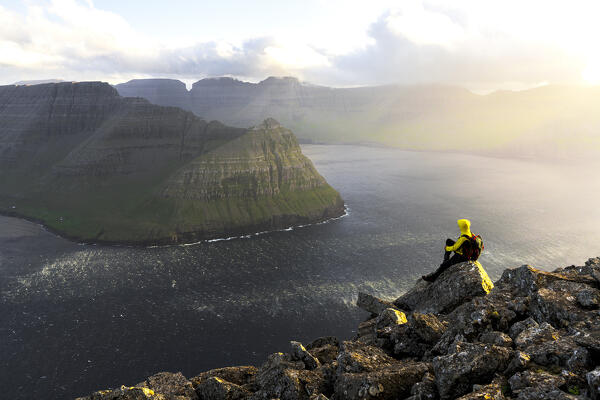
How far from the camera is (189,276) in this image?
117 meters

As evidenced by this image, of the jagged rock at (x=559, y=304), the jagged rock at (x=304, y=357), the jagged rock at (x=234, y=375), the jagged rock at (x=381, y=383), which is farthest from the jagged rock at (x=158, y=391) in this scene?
the jagged rock at (x=559, y=304)

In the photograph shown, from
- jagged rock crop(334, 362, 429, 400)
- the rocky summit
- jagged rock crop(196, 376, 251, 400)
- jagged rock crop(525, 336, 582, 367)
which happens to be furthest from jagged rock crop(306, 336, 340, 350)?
jagged rock crop(525, 336, 582, 367)

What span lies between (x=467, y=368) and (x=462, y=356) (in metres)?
0.77

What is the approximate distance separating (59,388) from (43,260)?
80.2 metres

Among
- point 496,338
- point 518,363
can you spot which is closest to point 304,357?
point 496,338

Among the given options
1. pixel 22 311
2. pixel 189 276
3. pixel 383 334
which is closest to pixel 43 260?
pixel 22 311

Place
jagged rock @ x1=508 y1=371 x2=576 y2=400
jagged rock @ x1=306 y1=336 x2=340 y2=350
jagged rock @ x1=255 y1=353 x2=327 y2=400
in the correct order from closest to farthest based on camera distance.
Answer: jagged rock @ x1=508 y1=371 x2=576 y2=400, jagged rock @ x1=255 y1=353 x2=327 y2=400, jagged rock @ x1=306 y1=336 x2=340 y2=350

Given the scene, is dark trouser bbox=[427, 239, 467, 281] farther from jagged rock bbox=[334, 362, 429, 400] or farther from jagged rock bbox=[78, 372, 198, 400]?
jagged rock bbox=[78, 372, 198, 400]

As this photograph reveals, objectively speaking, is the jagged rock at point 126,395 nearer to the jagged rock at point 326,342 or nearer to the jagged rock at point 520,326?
the jagged rock at point 326,342

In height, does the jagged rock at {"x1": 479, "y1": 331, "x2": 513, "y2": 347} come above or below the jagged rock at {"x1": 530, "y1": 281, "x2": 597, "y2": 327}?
below

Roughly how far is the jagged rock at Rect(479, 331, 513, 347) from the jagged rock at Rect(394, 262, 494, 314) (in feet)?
22.2

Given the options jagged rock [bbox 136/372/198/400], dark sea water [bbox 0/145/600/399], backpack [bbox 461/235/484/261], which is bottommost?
dark sea water [bbox 0/145/600/399]

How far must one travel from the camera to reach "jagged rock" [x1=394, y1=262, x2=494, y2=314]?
2456cm

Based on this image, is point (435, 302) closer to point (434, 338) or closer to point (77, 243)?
point (434, 338)
